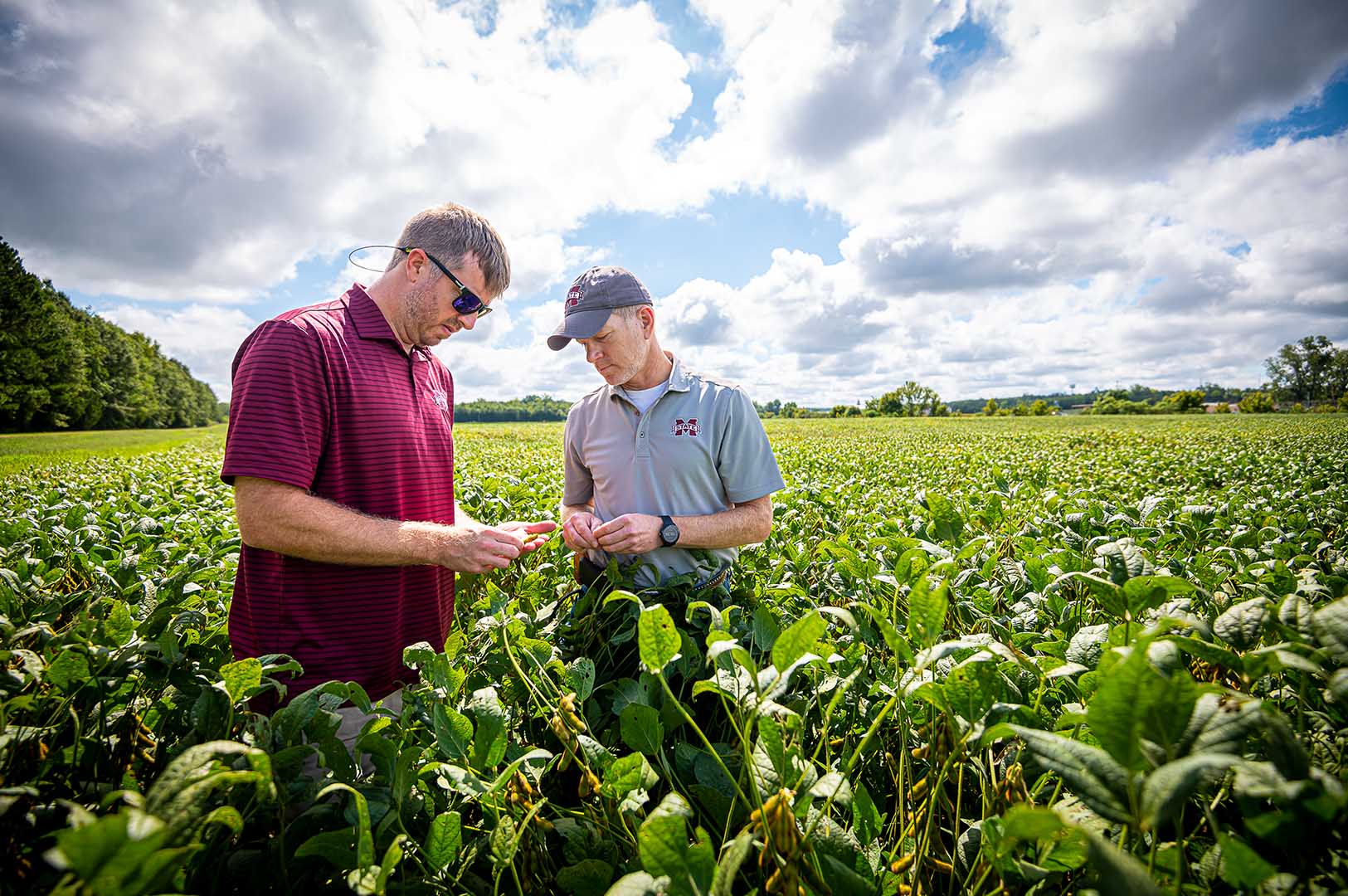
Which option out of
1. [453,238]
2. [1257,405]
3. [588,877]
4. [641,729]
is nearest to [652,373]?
[453,238]

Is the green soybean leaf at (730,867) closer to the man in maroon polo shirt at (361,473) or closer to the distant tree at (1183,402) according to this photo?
the man in maroon polo shirt at (361,473)

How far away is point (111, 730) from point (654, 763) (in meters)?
1.14

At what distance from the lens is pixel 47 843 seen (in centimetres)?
89

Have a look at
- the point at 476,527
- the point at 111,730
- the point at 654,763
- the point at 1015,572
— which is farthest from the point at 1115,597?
the point at 111,730

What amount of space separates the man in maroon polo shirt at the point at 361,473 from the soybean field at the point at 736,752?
24 cm

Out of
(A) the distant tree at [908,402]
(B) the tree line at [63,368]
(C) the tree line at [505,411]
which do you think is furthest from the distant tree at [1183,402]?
(B) the tree line at [63,368]

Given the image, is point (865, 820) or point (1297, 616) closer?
point (1297, 616)

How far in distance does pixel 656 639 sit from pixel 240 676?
2.48ft

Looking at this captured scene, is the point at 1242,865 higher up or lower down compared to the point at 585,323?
lower down

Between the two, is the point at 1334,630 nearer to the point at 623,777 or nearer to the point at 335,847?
the point at 623,777

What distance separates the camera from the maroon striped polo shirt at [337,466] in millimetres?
1742

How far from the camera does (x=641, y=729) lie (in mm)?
1146

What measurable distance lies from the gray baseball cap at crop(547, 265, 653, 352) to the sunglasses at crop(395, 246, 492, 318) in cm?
38

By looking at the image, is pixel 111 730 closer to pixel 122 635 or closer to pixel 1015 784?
pixel 122 635
